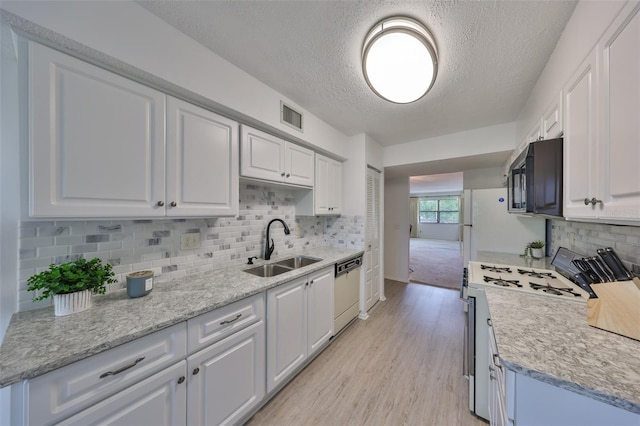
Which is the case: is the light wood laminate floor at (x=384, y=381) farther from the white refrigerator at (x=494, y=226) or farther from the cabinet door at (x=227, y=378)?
the white refrigerator at (x=494, y=226)

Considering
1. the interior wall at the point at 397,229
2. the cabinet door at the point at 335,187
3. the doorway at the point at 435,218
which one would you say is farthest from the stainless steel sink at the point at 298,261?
the doorway at the point at 435,218

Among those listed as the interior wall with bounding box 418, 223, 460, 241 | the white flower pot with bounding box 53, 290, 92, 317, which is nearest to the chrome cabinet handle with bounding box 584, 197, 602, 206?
the white flower pot with bounding box 53, 290, 92, 317

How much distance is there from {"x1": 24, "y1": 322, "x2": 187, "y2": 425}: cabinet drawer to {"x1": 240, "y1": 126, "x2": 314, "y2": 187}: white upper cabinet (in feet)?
3.85

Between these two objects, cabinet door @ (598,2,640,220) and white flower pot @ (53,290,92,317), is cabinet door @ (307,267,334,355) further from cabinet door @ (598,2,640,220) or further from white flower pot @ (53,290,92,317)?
cabinet door @ (598,2,640,220)

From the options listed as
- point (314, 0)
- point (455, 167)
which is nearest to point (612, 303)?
point (314, 0)

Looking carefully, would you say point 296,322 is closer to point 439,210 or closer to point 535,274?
point 535,274

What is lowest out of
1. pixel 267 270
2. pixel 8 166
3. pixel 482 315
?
pixel 482 315

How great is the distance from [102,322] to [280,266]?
1.32 m

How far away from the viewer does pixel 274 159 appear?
1.97 m

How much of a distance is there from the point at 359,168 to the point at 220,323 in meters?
2.34

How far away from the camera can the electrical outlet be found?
1.60m

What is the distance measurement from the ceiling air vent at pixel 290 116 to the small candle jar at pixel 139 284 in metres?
1.53

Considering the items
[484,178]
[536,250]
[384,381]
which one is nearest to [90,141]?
[384,381]

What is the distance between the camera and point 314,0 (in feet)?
3.63
